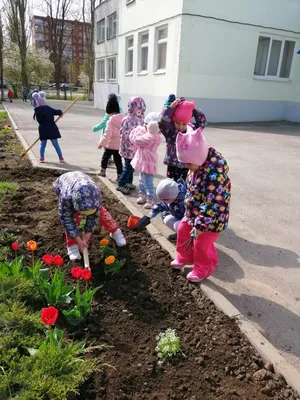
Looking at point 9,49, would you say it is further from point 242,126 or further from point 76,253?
point 76,253

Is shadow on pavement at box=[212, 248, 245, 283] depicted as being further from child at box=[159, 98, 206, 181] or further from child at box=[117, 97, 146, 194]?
child at box=[117, 97, 146, 194]

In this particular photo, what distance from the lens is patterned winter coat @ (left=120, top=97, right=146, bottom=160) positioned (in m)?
5.27

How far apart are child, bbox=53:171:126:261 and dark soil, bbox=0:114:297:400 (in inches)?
10.4

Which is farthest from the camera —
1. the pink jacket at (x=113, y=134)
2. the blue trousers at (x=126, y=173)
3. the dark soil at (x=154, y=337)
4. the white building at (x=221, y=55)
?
the white building at (x=221, y=55)

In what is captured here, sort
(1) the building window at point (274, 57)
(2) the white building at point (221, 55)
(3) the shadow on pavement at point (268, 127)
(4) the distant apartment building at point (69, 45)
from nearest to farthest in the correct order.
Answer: (3) the shadow on pavement at point (268, 127) → (2) the white building at point (221, 55) → (1) the building window at point (274, 57) → (4) the distant apartment building at point (69, 45)

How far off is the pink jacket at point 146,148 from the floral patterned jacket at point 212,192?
2.05 m

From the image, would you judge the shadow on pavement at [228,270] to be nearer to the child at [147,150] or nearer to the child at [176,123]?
the child at [176,123]

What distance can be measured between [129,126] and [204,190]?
9.88 feet

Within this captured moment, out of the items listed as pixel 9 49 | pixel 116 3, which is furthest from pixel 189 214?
pixel 9 49

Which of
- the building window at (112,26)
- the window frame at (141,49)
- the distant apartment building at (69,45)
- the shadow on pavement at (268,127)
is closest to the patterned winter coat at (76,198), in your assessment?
the shadow on pavement at (268,127)

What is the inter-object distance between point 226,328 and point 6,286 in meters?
1.68

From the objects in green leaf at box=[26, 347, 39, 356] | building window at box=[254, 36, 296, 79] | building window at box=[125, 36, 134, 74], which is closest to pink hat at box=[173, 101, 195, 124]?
green leaf at box=[26, 347, 39, 356]

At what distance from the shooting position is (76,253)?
322 centimetres

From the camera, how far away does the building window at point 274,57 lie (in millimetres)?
15555
